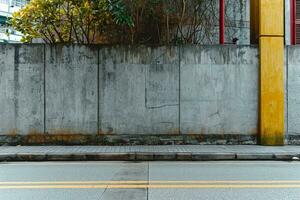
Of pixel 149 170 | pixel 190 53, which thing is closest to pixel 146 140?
pixel 190 53

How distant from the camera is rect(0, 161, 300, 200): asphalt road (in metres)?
7.90

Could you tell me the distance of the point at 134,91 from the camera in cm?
1484

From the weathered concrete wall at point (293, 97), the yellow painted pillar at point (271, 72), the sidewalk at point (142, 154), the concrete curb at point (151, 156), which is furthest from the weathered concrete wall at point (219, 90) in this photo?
the concrete curb at point (151, 156)

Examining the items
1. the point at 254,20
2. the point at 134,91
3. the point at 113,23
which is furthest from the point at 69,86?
the point at 254,20

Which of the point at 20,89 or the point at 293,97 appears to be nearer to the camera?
the point at 20,89

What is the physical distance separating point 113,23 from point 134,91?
241cm

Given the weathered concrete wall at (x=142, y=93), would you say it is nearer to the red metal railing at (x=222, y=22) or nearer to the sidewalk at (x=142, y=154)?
the sidewalk at (x=142, y=154)

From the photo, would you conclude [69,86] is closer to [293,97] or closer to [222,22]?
[222,22]

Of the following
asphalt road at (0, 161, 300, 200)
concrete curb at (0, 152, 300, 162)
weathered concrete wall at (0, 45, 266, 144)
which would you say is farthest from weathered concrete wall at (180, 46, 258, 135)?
asphalt road at (0, 161, 300, 200)

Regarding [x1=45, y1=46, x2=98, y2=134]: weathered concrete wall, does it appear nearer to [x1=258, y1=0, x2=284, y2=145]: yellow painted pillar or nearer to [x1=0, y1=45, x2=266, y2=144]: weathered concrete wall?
[x1=0, y1=45, x2=266, y2=144]: weathered concrete wall

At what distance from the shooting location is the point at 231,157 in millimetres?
12812

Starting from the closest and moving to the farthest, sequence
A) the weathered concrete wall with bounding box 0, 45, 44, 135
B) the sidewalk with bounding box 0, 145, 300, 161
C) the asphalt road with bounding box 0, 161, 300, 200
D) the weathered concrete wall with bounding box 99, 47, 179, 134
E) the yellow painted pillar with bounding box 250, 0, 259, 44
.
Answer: the asphalt road with bounding box 0, 161, 300, 200, the sidewalk with bounding box 0, 145, 300, 161, the weathered concrete wall with bounding box 0, 45, 44, 135, the weathered concrete wall with bounding box 99, 47, 179, 134, the yellow painted pillar with bounding box 250, 0, 259, 44

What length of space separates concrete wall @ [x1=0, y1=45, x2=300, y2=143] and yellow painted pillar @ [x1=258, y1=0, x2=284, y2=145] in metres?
0.28

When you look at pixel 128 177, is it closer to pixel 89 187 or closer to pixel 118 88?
pixel 89 187
